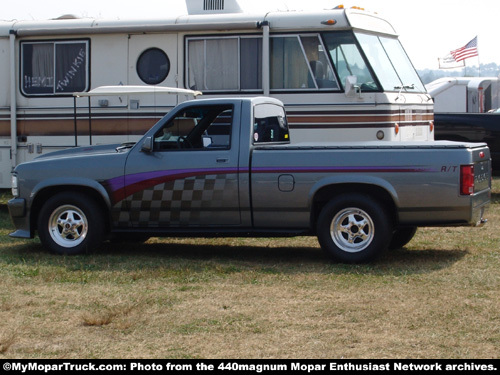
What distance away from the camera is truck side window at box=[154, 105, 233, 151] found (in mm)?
9148

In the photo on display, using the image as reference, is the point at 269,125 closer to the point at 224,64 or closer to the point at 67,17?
the point at 224,64

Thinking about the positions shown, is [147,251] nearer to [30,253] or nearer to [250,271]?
[30,253]

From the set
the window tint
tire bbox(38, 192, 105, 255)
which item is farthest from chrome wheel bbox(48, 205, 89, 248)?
the window tint

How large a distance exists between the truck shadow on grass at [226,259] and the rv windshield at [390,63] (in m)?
2.79

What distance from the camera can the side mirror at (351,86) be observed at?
11125mm

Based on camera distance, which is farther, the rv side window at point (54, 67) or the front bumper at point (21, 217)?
the rv side window at point (54, 67)

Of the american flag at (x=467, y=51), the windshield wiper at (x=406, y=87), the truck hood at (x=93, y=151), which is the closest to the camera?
the truck hood at (x=93, y=151)

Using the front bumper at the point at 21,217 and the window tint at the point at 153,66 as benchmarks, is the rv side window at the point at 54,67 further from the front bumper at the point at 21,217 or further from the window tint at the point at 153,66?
the front bumper at the point at 21,217

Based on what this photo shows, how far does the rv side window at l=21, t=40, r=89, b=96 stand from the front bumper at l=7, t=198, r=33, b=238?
10.8ft

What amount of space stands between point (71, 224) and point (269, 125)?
2.42 m

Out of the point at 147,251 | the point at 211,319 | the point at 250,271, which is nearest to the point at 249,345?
the point at 211,319

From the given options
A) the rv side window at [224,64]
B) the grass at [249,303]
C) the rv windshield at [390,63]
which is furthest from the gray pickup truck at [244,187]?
the rv windshield at [390,63]
